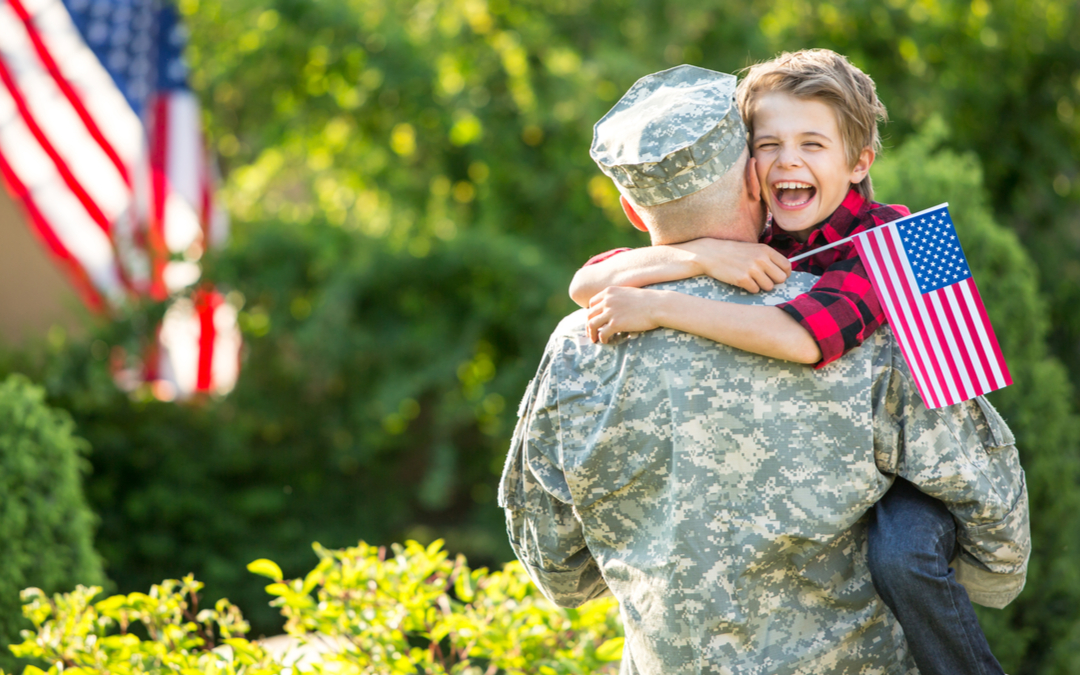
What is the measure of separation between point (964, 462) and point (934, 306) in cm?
36

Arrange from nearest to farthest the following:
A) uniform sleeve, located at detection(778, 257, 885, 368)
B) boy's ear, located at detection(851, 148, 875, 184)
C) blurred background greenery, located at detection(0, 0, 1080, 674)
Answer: uniform sleeve, located at detection(778, 257, 885, 368), boy's ear, located at detection(851, 148, 875, 184), blurred background greenery, located at detection(0, 0, 1080, 674)

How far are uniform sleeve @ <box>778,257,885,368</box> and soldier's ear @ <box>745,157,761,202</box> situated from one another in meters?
0.20

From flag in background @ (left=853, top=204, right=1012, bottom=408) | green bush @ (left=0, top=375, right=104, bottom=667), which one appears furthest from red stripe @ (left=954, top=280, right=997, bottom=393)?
green bush @ (left=0, top=375, right=104, bottom=667)

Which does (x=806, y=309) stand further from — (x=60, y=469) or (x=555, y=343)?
(x=60, y=469)

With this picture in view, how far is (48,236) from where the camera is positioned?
291 inches

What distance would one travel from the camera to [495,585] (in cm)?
328

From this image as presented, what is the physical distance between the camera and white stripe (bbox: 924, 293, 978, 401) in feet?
6.01

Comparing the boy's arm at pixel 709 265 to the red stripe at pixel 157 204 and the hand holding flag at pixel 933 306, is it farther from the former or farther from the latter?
the red stripe at pixel 157 204

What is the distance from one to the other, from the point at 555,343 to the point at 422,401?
6.90m

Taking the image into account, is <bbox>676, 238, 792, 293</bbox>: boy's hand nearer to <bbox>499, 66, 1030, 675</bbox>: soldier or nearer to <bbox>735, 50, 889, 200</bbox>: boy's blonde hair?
<bbox>499, 66, 1030, 675</bbox>: soldier

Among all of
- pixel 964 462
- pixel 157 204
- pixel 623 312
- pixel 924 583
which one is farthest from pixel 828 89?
pixel 157 204

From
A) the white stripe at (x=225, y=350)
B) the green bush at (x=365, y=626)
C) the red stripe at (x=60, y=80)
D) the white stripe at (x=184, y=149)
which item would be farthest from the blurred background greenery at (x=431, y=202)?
the green bush at (x=365, y=626)

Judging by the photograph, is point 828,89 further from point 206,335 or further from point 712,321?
point 206,335

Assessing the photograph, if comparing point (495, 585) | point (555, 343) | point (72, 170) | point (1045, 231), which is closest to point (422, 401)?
point (72, 170)
